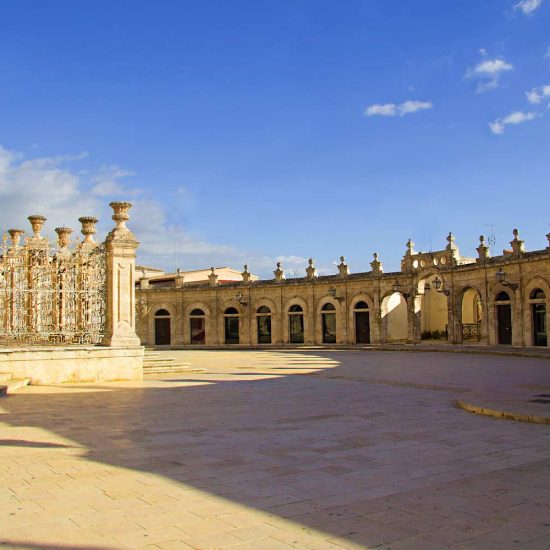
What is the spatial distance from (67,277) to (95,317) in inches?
121

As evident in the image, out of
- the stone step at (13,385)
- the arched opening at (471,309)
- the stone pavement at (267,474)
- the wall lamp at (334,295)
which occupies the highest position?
the wall lamp at (334,295)

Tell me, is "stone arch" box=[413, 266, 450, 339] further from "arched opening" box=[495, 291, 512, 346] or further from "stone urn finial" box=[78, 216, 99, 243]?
"stone urn finial" box=[78, 216, 99, 243]

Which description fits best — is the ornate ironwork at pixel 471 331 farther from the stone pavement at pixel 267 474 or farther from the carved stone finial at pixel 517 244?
the stone pavement at pixel 267 474

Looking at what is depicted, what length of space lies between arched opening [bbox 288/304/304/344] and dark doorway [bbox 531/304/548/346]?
15.9 metres

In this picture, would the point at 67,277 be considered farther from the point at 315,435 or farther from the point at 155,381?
the point at 315,435

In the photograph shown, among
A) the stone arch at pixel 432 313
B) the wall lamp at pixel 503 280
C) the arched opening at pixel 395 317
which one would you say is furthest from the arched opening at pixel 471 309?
the wall lamp at pixel 503 280

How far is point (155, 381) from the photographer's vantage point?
→ 17.0 metres

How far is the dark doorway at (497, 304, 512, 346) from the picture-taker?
31.6m

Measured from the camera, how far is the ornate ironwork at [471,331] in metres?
38.5

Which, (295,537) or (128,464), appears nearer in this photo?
(295,537)

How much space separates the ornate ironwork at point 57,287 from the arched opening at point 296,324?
71.6 feet

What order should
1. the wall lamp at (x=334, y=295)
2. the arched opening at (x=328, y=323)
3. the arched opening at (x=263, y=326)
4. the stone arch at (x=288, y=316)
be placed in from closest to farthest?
the wall lamp at (x=334, y=295) → the arched opening at (x=328, y=323) → the stone arch at (x=288, y=316) → the arched opening at (x=263, y=326)

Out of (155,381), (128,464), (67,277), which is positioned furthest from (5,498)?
(67,277)

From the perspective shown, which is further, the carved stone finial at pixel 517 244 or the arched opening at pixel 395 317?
the arched opening at pixel 395 317
